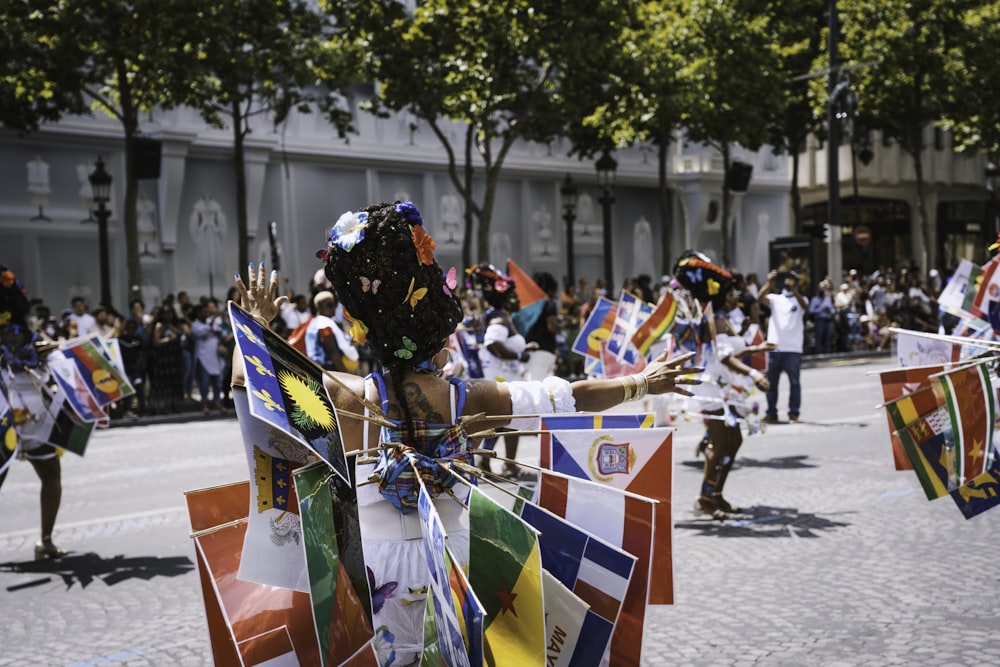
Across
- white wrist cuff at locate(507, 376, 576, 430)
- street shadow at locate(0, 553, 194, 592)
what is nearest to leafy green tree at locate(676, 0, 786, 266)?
street shadow at locate(0, 553, 194, 592)

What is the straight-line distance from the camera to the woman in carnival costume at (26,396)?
797cm

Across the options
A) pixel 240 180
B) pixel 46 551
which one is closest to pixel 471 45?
pixel 240 180

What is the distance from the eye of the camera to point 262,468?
10.7 ft

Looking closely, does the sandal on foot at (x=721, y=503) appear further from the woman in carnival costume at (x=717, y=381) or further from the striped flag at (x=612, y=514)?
the striped flag at (x=612, y=514)

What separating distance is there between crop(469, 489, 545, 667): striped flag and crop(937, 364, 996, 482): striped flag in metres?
3.27

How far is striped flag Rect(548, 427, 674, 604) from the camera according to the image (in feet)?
12.5

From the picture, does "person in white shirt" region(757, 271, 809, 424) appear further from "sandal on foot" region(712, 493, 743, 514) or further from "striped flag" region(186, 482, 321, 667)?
"striped flag" region(186, 482, 321, 667)

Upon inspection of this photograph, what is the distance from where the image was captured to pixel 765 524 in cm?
841

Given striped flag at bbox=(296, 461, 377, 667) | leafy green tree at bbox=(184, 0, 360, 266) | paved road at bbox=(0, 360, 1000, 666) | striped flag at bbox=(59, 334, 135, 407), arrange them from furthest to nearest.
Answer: leafy green tree at bbox=(184, 0, 360, 266) → striped flag at bbox=(59, 334, 135, 407) → paved road at bbox=(0, 360, 1000, 666) → striped flag at bbox=(296, 461, 377, 667)

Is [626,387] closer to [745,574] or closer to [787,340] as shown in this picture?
[745,574]

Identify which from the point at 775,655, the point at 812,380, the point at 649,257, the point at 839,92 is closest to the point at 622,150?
the point at 649,257

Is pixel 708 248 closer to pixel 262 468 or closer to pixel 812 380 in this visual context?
pixel 812 380

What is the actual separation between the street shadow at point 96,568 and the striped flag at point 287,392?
4.34 meters

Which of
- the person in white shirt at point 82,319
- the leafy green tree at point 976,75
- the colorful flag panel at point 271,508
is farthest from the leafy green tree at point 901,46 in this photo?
the colorful flag panel at point 271,508
